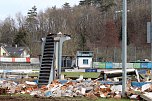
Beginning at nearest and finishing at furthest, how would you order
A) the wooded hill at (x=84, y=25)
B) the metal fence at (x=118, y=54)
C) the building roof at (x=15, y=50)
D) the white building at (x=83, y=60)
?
the white building at (x=83, y=60) < the metal fence at (x=118, y=54) < the wooded hill at (x=84, y=25) < the building roof at (x=15, y=50)

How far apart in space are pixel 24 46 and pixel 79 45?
22.1m

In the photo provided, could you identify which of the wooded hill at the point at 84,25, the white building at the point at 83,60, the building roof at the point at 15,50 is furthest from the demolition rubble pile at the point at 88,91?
the building roof at the point at 15,50

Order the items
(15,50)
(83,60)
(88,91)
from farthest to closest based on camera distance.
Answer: (15,50)
(83,60)
(88,91)

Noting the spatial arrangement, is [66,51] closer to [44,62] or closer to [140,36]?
[140,36]

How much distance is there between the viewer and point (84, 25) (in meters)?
148

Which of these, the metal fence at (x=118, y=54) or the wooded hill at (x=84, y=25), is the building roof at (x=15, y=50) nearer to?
the wooded hill at (x=84, y=25)

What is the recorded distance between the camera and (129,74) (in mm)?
29359

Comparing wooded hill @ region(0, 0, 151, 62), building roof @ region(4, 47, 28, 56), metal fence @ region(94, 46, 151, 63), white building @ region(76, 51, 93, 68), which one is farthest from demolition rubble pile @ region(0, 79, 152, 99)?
building roof @ region(4, 47, 28, 56)

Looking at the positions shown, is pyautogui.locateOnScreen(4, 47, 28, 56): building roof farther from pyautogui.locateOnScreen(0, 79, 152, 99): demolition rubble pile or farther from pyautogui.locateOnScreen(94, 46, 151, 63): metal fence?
pyautogui.locateOnScreen(0, 79, 152, 99): demolition rubble pile

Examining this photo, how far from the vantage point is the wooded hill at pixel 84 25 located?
133 metres

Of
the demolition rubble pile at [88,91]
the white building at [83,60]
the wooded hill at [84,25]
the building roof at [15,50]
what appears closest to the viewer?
the demolition rubble pile at [88,91]

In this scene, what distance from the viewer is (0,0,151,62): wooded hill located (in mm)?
132750

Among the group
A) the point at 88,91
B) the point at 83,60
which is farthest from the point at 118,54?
the point at 88,91

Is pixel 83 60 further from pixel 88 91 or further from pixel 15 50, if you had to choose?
pixel 88 91
